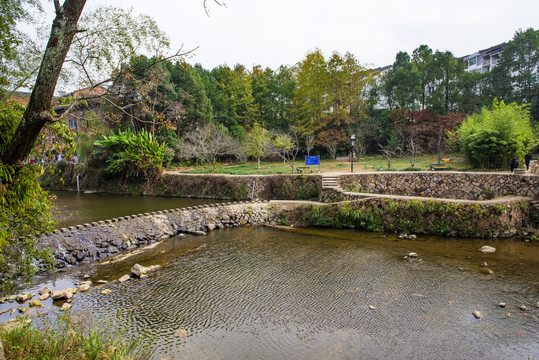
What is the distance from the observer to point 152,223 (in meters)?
14.8

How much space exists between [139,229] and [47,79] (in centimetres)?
1167

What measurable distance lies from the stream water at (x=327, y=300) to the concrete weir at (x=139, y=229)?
1.13m

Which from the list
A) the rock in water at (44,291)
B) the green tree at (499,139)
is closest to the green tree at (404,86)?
the green tree at (499,139)

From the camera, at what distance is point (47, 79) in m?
3.51

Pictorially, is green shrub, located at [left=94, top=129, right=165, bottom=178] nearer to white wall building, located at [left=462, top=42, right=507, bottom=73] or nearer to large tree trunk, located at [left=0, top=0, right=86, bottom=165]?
large tree trunk, located at [left=0, top=0, right=86, bottom=165]

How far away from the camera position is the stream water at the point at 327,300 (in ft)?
21.3

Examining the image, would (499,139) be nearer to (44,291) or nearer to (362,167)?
(362,167)

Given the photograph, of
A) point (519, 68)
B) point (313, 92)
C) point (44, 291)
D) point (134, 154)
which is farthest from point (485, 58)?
point (44, 291)

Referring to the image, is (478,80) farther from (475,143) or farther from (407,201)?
(407,201)

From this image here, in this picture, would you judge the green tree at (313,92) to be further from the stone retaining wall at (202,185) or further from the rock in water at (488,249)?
the rock in water at (488,249)

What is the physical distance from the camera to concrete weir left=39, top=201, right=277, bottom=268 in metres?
11.5

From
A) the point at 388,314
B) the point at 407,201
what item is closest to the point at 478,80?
the point at 407,201

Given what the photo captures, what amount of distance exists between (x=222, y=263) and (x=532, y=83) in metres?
37.5

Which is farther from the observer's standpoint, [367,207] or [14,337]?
[367,207]
